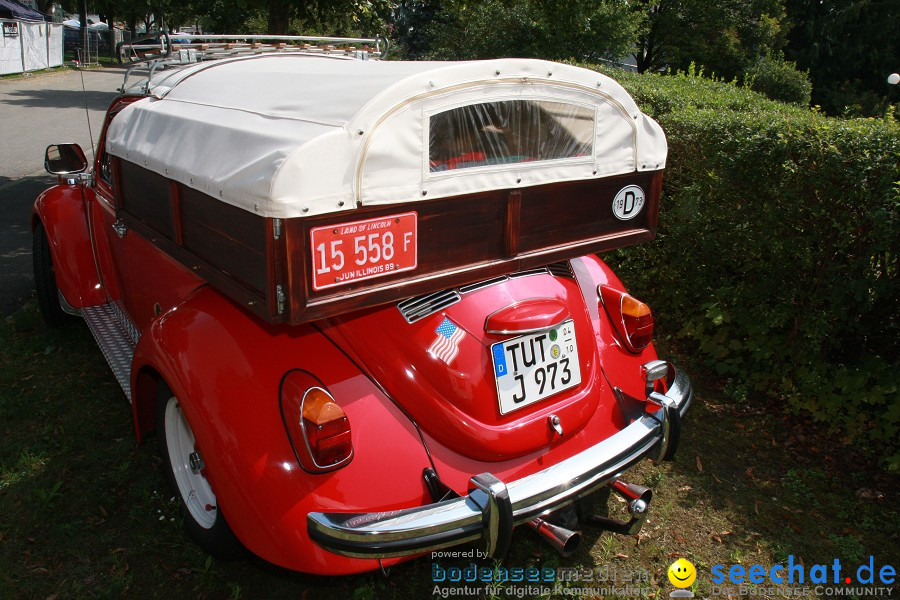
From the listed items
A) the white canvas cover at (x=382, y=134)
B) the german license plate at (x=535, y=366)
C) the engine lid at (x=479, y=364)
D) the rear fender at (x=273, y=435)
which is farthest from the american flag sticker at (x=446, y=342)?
the white canvas cover at (x=382, y=134)

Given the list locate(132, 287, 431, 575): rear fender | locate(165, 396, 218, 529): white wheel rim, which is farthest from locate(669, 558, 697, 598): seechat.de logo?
locate(165, 396, 218, 529): white wheel rim

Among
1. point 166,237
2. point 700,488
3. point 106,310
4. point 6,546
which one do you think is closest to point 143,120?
point 166,237

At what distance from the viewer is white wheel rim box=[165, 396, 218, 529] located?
120 inches

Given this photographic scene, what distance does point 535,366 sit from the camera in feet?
9.34

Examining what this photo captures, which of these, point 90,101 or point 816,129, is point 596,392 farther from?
point 90,101

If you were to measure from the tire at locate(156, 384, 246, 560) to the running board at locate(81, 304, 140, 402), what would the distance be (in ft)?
1.85

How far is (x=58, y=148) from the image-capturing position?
15.2 ft

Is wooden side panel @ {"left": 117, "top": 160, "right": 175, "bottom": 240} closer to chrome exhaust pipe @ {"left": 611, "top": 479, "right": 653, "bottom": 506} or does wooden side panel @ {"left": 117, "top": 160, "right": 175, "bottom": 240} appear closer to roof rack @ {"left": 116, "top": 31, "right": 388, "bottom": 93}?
roof rack @ {"left": 116, "top": 31, "right": 388, "bottom": 93}

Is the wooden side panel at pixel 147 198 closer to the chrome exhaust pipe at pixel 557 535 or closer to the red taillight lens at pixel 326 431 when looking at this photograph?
the red taillight lens at pixel 326 431

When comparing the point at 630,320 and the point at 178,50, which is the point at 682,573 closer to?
the point at 630,320

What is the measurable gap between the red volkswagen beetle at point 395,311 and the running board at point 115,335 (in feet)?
1.83

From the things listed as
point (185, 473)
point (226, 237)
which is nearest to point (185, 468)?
point (185, 473)

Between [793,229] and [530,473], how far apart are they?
8.96ft

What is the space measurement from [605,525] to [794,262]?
2481 mm
